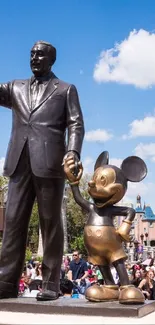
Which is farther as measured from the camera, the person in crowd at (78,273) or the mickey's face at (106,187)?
the person in crowd at (78,273)

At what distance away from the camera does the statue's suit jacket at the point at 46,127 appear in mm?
4918

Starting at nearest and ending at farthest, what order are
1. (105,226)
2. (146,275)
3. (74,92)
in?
1. (105,226)
2. (74,92)
3. (146,275)

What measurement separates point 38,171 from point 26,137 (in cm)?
38

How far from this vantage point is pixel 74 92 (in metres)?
5.22

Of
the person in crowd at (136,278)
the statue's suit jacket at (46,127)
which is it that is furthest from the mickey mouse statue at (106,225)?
the person in crowd at (136,278)

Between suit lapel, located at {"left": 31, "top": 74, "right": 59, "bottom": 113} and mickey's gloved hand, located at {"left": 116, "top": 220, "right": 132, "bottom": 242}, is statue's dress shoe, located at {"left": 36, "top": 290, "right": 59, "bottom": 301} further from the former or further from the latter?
suit lapel, located at {"left": 31, "top": 74, "right": 59, "bottom": 113}

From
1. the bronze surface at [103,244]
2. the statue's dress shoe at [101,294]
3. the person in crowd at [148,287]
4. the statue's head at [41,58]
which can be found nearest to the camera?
the statue's dress shoe at [101,294]

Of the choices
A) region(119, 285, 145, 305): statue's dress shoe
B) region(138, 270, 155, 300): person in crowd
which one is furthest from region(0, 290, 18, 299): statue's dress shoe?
region(138, 270, 155, 300): person in crowd

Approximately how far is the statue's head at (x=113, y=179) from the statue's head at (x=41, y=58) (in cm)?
121

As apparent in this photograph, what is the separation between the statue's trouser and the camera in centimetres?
494

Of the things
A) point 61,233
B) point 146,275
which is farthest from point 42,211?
point 146,275

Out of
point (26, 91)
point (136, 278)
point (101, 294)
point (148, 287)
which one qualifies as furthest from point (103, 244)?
point (136, 278)

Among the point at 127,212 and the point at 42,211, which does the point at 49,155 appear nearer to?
the point at 42,211

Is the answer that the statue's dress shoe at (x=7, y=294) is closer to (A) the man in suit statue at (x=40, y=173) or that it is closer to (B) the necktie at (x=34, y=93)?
(A) the man in suit statue at (x=40, y=173)
